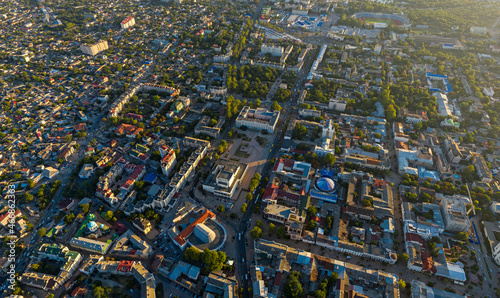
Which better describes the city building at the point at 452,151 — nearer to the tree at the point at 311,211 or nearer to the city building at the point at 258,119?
the tree at the point at 311,211

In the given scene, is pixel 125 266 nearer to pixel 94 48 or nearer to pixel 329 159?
pixel 329 159

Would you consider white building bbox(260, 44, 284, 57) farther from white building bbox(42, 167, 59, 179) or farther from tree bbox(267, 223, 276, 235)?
white building bbox(42, 167, 59, 179)

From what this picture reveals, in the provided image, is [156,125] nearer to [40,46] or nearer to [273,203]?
[273,203]

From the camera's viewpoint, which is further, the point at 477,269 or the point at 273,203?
the point at 273,203

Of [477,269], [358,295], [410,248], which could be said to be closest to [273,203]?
[358,295]

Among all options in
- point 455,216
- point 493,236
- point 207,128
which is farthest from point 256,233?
point 493,236

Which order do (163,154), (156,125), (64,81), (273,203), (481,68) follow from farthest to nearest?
(481,68)
(64,81)
(156,125)
(163,154)
(273,203)

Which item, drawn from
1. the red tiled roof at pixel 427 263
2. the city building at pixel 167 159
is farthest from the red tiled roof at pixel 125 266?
the red tiled roof at pixel 427 263
